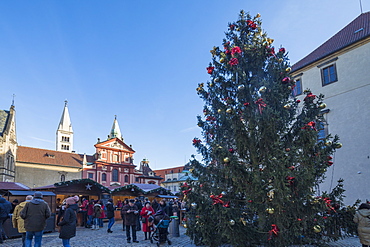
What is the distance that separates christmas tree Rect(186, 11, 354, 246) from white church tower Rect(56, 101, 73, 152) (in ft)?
269

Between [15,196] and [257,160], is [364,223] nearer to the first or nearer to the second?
[257,160]

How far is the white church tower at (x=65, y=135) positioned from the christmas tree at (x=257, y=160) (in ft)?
269

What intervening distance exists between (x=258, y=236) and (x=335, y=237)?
2.66 meters

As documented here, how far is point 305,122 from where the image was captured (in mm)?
9547

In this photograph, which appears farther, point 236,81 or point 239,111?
point 236,81

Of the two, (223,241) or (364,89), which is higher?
(364,89)

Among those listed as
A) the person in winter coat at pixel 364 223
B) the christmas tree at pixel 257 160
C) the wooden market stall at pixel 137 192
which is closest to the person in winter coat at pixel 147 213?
the christmas tree at pixel 257 160

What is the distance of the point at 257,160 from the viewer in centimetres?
975

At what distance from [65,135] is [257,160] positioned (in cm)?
8486

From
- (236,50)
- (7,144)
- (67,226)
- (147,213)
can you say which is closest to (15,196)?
(147,213)

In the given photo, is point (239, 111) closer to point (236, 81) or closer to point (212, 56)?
point (236, 81)

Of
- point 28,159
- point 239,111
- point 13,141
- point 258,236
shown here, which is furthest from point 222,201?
point 28,159

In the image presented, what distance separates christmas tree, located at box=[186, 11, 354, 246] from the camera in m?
8.74

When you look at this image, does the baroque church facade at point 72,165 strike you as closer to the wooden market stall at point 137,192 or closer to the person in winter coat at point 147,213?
the wooden market stall at point 137,192
